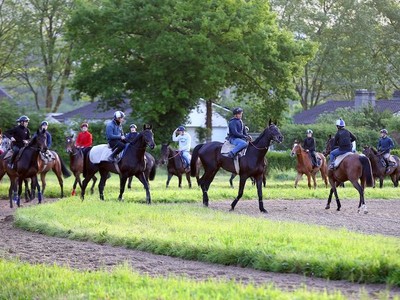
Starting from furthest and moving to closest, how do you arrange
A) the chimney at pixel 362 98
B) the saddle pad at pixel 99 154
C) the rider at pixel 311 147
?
the chimney at pixel 362 98 → the rider at pixel 311 147 → the saddle pad at pixel 99 154

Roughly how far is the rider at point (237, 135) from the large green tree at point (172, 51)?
24918 millimetres

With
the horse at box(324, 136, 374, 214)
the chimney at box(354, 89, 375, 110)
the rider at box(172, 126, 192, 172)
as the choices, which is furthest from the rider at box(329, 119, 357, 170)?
the chimney at box(354, 89, 375, 110)

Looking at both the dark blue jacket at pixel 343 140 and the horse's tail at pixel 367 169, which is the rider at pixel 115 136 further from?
the horse's tail at pixel 367 169

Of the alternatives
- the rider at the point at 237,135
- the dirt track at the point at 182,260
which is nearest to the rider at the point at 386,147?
the dirt track at the point at 182,260

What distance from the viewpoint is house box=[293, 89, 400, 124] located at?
69.0 metres

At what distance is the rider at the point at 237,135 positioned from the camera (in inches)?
937

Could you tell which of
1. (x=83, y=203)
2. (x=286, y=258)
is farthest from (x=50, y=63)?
(x=286, y=258)

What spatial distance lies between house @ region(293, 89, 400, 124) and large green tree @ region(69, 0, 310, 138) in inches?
593

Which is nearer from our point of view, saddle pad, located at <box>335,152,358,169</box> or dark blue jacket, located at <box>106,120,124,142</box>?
saddle pad, located at <box>335,152,358,169</box>

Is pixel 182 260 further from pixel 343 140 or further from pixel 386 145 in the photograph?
pixel 386 145

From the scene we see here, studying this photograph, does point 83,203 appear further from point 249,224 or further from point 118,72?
point 118,72

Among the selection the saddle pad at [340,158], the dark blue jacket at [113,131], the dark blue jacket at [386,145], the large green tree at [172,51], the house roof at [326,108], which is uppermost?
the large green tree at [172,51]

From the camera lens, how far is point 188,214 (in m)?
20.4

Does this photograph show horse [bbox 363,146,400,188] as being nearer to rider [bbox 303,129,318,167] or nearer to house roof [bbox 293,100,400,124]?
rider [bbox 303,129,318,167]
